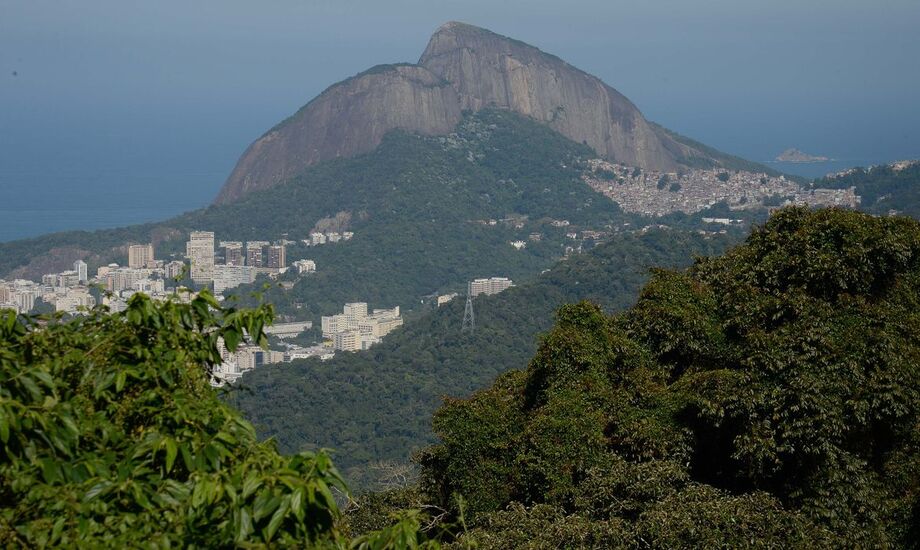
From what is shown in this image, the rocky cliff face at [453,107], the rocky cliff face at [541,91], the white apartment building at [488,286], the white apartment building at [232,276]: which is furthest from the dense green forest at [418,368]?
the rocky cliff face at [541,91]

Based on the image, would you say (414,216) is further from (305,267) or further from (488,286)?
(488,286)

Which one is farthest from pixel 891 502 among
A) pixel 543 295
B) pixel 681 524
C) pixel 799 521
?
pixel 543 295

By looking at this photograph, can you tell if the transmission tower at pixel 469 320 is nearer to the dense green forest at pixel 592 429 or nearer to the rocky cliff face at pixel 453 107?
the dense green forest at pixel 592 429

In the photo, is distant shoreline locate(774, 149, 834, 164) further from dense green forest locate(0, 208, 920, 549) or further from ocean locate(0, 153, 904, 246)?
dense green forest locate(0, 208, 920, 549)

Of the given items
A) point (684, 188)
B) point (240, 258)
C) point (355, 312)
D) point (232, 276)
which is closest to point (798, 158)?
point (684, 188)

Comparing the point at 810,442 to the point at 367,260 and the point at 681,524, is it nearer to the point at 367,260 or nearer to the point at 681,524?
the point at 681,524

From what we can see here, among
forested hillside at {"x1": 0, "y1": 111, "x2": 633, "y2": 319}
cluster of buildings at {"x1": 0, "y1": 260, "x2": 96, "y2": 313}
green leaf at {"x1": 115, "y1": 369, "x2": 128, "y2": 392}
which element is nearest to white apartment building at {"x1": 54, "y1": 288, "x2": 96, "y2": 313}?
cluster of buildings at {"x1": 0, "y1": 260, "x2": 96, "y2": 313}
